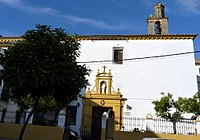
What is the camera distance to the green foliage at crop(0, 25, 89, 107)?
862 cm

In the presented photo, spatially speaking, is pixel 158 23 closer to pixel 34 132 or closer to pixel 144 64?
pixel 144 64

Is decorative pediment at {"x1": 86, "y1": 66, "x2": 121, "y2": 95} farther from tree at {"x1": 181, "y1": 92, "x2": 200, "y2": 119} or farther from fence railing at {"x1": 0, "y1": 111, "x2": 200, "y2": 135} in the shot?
tree at {"x1": 181, "y1": 92, "x2": 200, "y2": 119}

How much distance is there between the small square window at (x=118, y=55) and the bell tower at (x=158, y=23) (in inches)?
172

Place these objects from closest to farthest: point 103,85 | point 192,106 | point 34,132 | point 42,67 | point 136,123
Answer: point 42,67
point 34,132
point 192,106
point 136,123
point 103,85

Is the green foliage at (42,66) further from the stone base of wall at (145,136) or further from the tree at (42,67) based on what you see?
the stone base of wall at (145,136)

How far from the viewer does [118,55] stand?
767 inches

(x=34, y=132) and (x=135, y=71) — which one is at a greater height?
(x=135, y=71)

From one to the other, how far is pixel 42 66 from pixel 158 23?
55.6 ft

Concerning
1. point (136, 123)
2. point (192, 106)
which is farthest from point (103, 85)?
point (192, 106)

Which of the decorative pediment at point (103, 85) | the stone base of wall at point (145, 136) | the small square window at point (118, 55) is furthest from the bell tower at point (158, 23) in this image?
the stone base of wall at point (145, 136)

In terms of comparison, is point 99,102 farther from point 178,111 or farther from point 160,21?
point 160,21

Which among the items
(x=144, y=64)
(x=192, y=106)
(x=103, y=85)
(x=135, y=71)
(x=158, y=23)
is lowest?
(x=192, y=106)

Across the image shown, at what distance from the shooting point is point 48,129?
12.4 meters

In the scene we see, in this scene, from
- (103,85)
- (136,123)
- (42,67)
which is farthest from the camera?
(103,85)
